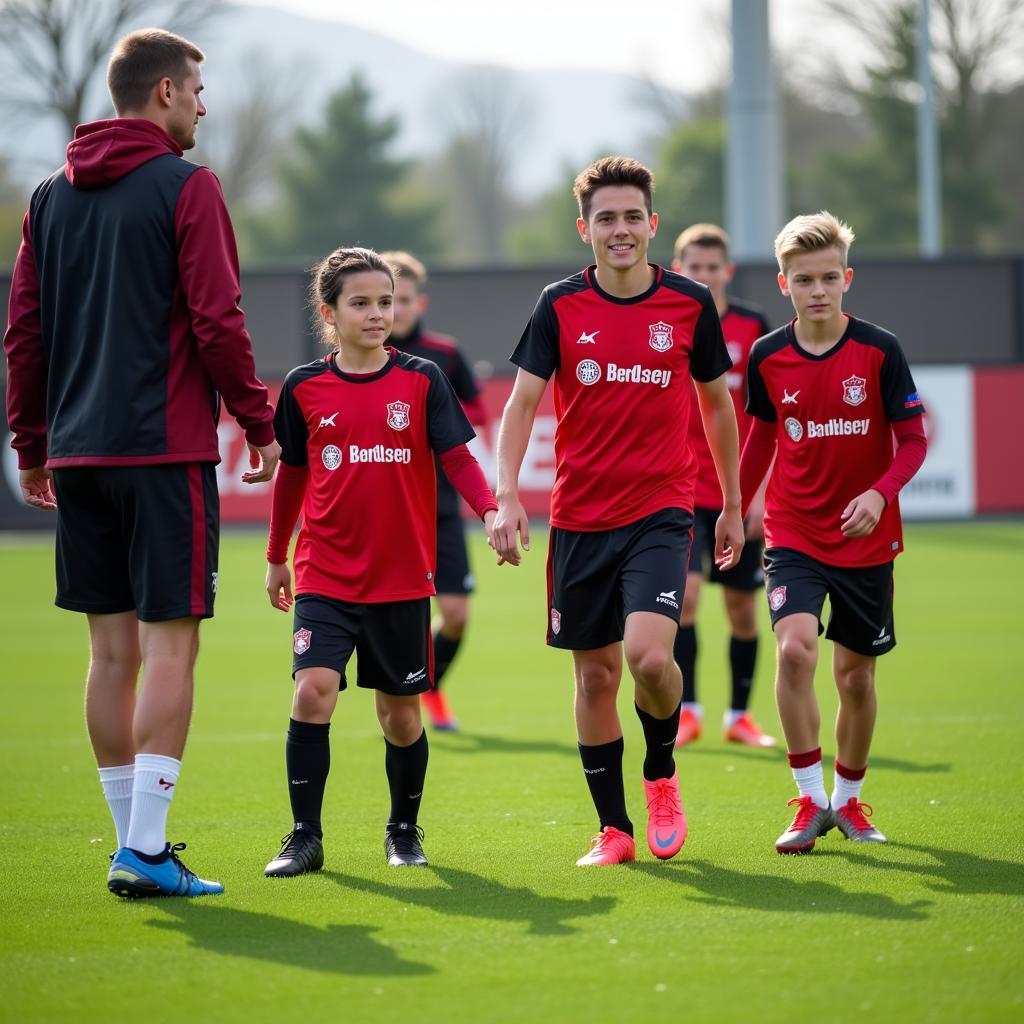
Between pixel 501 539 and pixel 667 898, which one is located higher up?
pixel 501 539

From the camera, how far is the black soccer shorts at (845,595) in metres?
5.41

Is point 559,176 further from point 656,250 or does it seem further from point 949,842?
point 949,842

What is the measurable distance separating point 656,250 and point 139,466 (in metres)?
46.1

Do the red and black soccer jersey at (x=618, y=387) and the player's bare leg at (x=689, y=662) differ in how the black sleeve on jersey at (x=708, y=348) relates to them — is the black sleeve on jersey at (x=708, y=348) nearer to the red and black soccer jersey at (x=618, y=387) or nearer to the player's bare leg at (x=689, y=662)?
the red and black soccer jersey at (x=618, y=387)

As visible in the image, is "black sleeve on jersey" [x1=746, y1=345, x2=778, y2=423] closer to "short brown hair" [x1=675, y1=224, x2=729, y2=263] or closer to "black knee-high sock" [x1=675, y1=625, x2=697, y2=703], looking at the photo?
"short brown hair" [x1=675, y1=224, x2=729, y2=263]

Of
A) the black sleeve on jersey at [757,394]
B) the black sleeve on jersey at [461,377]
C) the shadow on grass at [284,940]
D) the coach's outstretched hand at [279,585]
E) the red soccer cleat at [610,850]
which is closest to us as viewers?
the shadow on grass at [284,940]

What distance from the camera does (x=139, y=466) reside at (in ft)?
15.2

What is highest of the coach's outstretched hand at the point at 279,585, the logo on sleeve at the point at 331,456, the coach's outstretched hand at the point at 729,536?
the logo on sleeve at the point at 331,456

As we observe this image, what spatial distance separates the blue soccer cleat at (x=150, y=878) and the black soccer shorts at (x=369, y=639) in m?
0.74

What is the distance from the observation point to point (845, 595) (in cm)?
541

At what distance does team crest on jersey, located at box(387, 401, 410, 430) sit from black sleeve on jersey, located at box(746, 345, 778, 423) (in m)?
1.28

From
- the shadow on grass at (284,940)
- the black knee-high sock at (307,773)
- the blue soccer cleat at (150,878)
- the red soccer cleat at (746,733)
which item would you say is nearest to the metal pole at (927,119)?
the red soccer cleat at (746,733)

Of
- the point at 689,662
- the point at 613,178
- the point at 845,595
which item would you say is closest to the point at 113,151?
the point at 613,178

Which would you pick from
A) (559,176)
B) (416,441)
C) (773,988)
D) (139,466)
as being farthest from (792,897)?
(559,176)
